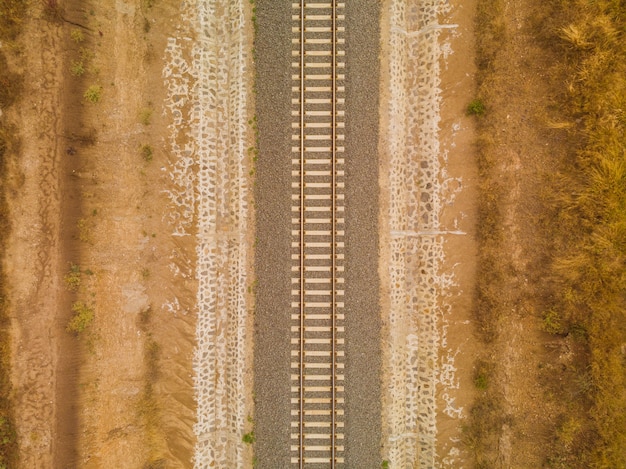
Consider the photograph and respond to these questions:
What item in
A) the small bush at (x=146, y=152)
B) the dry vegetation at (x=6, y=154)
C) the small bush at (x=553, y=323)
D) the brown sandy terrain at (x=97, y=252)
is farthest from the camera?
the small bush at (x=146, y=152)

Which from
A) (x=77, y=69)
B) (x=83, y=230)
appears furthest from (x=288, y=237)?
(x=77, y=69)

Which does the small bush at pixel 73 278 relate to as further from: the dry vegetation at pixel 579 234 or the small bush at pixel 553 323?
the small bush at pixel 553 323

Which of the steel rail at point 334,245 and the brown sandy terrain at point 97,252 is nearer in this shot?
the brown sandy terrain at point 97,252

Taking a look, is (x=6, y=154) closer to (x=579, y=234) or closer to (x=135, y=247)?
(x=135, y=247)

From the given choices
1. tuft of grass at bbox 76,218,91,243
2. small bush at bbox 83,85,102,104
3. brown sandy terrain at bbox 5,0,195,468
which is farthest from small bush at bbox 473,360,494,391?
small bush at bbox 83,85,102,104

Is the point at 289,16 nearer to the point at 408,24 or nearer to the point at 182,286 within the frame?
the point at 408,24

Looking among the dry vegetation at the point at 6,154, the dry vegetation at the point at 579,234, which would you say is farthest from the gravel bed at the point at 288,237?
the dry vegetation at the point at 6,154

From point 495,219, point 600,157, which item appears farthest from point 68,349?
point 600,157
